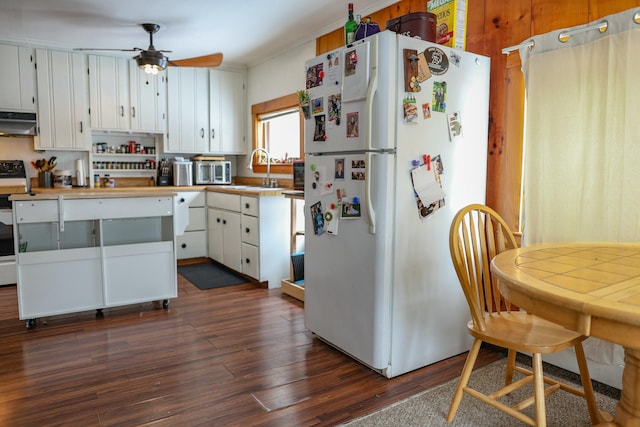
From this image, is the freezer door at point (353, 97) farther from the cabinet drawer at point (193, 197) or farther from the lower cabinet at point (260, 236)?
the cabinet drawer at point (193, 197)

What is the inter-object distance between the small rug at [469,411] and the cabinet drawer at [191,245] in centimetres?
339

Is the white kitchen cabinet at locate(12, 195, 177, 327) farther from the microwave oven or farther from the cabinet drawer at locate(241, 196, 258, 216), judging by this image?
the microwave oven

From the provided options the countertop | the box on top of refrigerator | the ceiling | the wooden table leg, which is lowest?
the wooden table leg

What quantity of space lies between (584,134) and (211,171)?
4.10m

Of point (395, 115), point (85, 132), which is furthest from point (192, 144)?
point (395, 115)

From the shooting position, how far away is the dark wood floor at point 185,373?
1.99m

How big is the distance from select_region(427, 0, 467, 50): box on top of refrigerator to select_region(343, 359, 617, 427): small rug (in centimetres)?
183

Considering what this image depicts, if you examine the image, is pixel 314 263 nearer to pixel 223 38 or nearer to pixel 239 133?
pixel 223 38

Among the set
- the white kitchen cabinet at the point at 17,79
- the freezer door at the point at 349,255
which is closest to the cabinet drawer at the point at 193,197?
the white kitchen cabinet at the point at 17,79

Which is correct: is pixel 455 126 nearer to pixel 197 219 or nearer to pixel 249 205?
pixel 249 205

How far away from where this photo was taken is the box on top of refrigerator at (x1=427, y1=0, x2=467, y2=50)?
2.49 meters

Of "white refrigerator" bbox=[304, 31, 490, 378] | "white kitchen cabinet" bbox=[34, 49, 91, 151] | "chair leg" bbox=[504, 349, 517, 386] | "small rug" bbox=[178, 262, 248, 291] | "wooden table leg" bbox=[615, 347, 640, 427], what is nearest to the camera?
"wooden table leg" bbox=[615, 347, 640, 427]

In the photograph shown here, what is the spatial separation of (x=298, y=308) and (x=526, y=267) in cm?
228

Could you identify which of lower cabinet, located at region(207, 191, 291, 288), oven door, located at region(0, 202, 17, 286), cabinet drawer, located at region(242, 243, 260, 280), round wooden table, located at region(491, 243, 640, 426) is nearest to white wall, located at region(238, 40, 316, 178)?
lower cabinet, located at region(207, 191, 291, 288)
